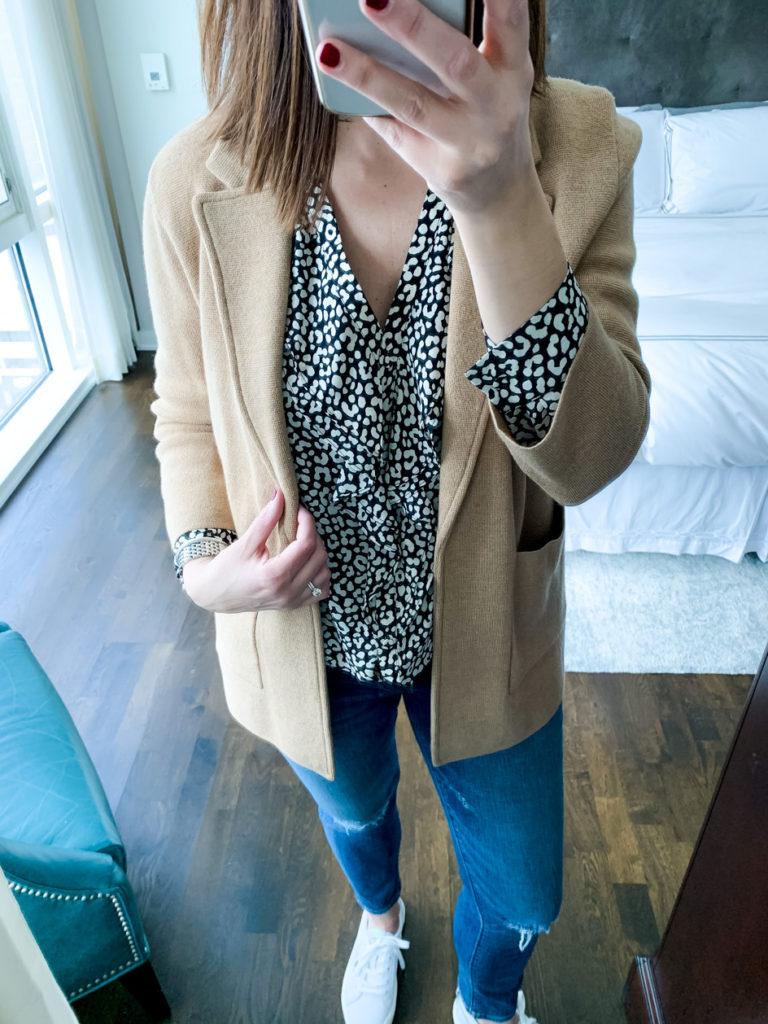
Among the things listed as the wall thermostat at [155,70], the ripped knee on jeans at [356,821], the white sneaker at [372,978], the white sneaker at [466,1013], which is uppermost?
the wall thermostat at [155,70]

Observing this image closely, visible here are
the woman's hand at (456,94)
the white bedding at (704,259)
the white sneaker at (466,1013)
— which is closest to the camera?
the woman's hand at (456,94)

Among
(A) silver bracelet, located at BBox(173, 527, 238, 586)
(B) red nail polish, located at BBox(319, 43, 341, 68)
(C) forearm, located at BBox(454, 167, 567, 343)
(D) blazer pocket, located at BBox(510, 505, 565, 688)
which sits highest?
(B) red nail polish, located at BBox(319, 43, 341, 68)

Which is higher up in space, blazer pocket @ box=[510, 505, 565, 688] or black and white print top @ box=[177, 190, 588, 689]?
black and white print top @ box=[177, 190, 588, 689]

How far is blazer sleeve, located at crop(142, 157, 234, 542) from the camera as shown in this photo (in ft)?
2.30

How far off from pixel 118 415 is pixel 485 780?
260cm

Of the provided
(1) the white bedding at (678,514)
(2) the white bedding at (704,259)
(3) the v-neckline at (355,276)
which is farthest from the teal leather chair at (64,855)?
(2) the white bedding at (704,259)

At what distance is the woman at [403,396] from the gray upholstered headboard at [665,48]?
9.38 ft

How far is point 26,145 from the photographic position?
3.08m

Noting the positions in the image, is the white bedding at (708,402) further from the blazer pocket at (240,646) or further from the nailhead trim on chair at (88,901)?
the nailhead trim on chair at (88,901)

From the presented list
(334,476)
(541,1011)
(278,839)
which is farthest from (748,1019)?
(278,839)

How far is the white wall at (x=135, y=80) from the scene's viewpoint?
296cm

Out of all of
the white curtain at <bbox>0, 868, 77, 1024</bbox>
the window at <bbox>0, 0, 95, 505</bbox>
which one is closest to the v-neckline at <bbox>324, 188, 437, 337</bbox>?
the white curtain at <bbox>0, 868, 77, 1024</bbox>

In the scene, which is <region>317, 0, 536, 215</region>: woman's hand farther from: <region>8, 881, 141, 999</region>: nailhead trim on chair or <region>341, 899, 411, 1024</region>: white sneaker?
<region>341, 899, 411, 1024</region>: white sneaker

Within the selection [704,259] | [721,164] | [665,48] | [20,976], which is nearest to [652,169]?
[721,164]
